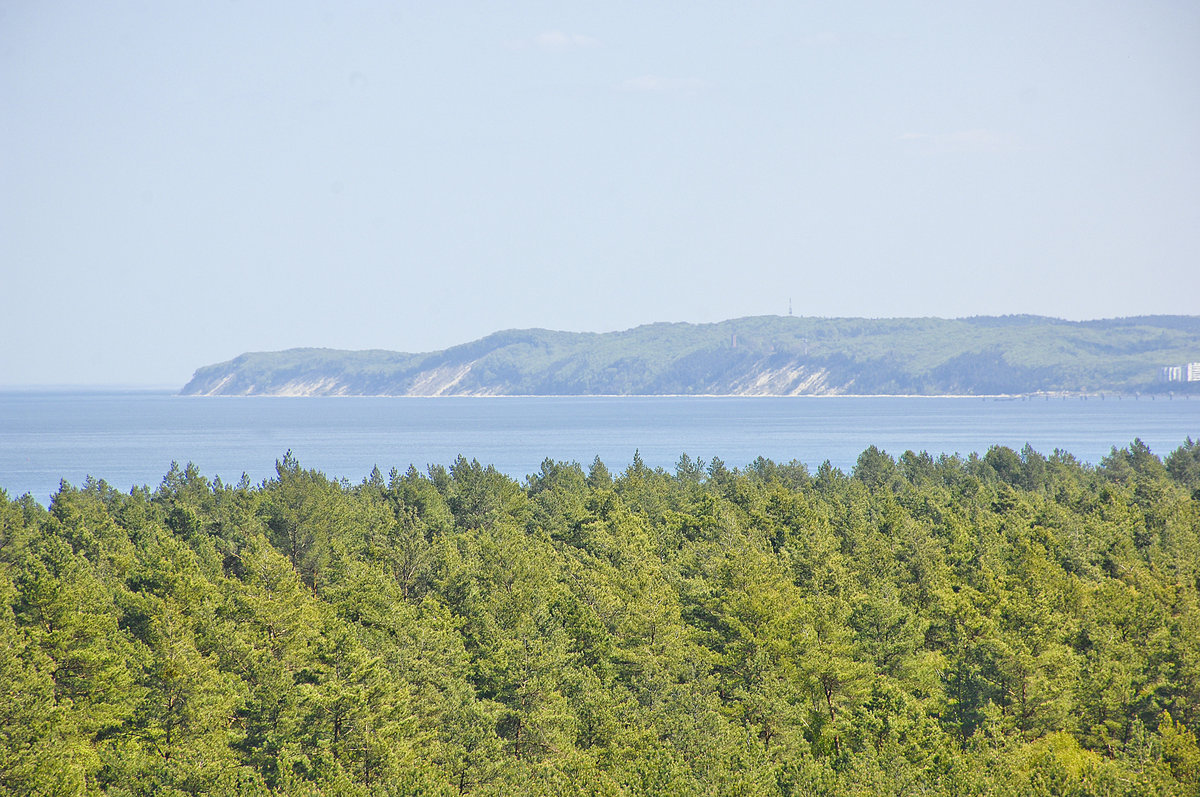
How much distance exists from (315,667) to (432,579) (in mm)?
18165

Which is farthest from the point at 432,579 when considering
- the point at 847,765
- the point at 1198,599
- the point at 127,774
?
the point at 1198,599

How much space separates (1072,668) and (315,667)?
96.4ft

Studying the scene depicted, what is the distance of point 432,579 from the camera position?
54.6 m

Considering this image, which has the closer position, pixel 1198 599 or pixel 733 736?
pixel 733 736

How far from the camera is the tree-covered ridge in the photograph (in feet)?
109

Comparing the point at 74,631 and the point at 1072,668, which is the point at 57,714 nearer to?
the point at 74,631

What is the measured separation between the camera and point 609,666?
141 ft

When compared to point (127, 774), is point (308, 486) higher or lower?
higher

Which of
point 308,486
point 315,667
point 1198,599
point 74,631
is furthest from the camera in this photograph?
point 308,486

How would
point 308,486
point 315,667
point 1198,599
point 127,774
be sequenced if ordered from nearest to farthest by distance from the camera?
1. point 127,774
2. point 315,667
3. point 1198,599
4. point 308,486

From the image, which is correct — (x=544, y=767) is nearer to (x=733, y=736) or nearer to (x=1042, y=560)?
(x=733, y=736)

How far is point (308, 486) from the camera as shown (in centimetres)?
7438

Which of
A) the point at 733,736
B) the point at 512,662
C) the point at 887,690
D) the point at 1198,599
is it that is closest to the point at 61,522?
the point at 512,662

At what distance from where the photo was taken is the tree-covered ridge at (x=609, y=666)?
109ft
